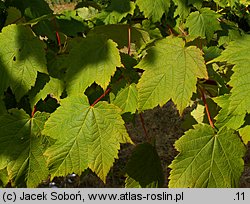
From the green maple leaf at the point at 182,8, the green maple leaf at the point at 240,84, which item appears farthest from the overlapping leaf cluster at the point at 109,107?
the green maple leaf at the point at 182,8

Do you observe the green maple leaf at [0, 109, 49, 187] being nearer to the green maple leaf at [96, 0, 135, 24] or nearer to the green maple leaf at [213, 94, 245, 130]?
the green maple leaf at [213, 94, 245, 130]

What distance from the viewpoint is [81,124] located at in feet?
4.08

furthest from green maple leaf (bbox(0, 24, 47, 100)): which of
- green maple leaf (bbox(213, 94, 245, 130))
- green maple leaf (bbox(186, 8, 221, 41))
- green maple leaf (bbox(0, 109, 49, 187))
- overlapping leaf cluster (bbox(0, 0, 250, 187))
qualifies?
green maple leaf (bbox(186, 8, 221, 41))

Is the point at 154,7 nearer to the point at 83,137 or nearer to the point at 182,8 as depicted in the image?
the point at 182,8

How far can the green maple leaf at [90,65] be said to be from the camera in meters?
1.25

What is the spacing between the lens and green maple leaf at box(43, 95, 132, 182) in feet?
3.94

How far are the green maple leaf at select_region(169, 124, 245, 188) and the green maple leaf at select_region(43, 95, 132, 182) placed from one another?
0.17 m

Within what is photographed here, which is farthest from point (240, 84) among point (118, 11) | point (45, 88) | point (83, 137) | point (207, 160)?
point (118, 11)

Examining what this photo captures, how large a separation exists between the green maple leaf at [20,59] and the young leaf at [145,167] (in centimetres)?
42

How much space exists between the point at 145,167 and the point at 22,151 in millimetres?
407

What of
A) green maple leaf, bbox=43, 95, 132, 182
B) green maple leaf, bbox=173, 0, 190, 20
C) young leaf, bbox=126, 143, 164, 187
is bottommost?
young leaf, bbox=126, 143, 164, 187

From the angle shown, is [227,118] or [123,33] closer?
[227,118]

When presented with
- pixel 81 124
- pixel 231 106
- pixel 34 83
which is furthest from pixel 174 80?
pixel 34 83

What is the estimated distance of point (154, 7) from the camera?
154 centimetres
